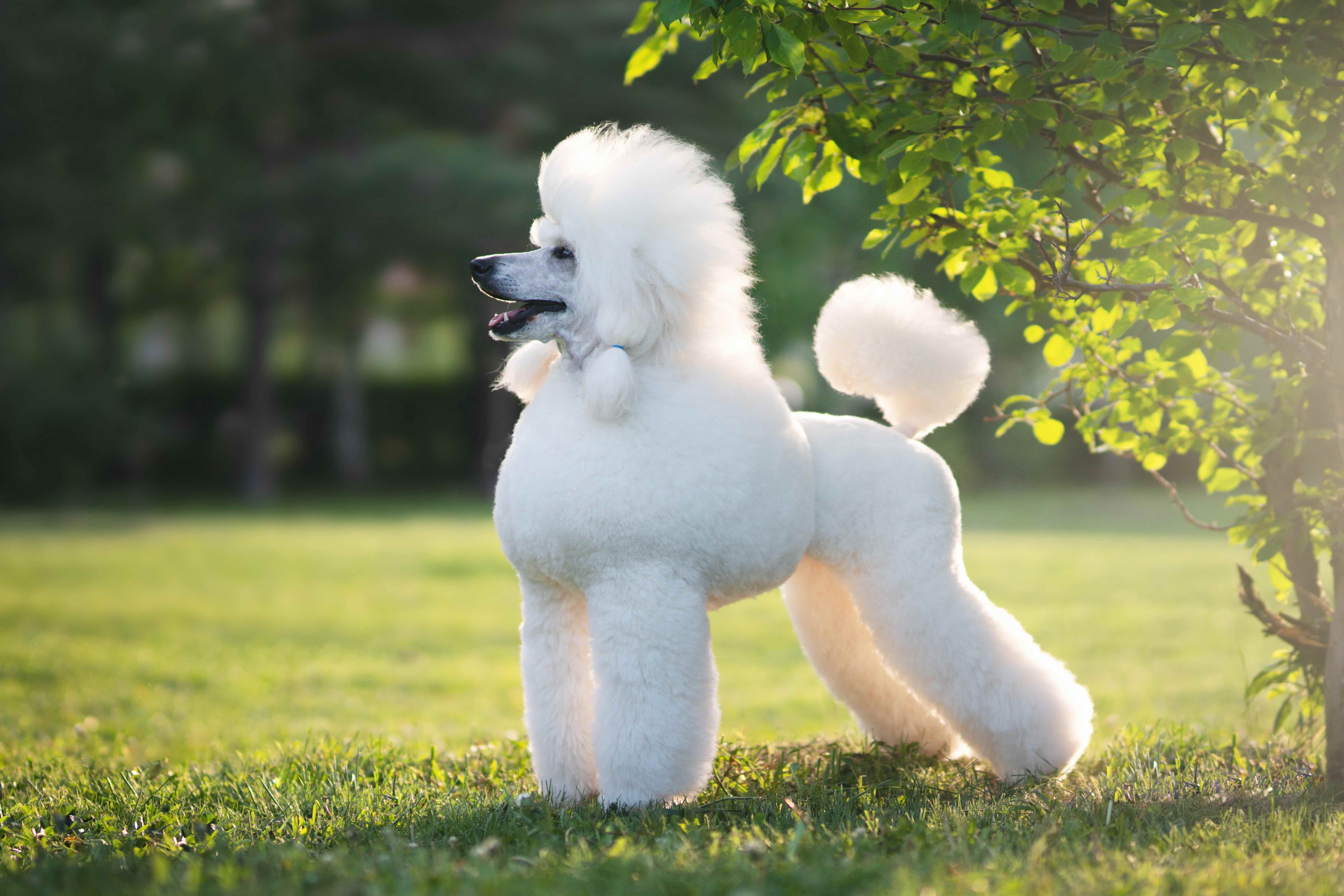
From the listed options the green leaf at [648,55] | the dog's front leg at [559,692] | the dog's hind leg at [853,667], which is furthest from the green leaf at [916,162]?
the dog's front leg at [559,692]

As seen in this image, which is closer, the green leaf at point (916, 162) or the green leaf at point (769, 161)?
the green leaf at point (916, 162)

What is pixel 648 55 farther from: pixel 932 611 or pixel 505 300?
pixel 932 611

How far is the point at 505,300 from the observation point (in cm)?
292

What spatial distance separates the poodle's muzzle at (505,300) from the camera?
285 centimetres

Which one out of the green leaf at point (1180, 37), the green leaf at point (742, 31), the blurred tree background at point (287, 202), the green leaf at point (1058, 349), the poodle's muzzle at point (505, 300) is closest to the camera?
the green leaf at point (1180, 37)

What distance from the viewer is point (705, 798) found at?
297 centimetres

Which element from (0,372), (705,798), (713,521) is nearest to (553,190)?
(713,521)

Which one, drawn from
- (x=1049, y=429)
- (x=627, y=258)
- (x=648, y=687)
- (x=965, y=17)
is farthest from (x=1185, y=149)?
(x=648, y=687)

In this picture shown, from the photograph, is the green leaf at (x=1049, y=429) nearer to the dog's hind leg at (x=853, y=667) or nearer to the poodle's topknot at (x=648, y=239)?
the dog's hind leg at (x=853, y=667)

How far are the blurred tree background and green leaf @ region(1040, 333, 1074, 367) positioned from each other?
10.3 metres

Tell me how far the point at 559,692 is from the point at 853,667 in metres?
0.99

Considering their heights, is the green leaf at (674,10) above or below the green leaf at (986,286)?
above

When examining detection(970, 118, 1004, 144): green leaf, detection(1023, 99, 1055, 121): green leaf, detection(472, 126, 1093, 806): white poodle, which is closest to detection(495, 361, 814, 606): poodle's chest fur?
detection(472, 126, 1093, 806): white poodle

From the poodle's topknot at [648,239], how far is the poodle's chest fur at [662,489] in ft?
0.48
